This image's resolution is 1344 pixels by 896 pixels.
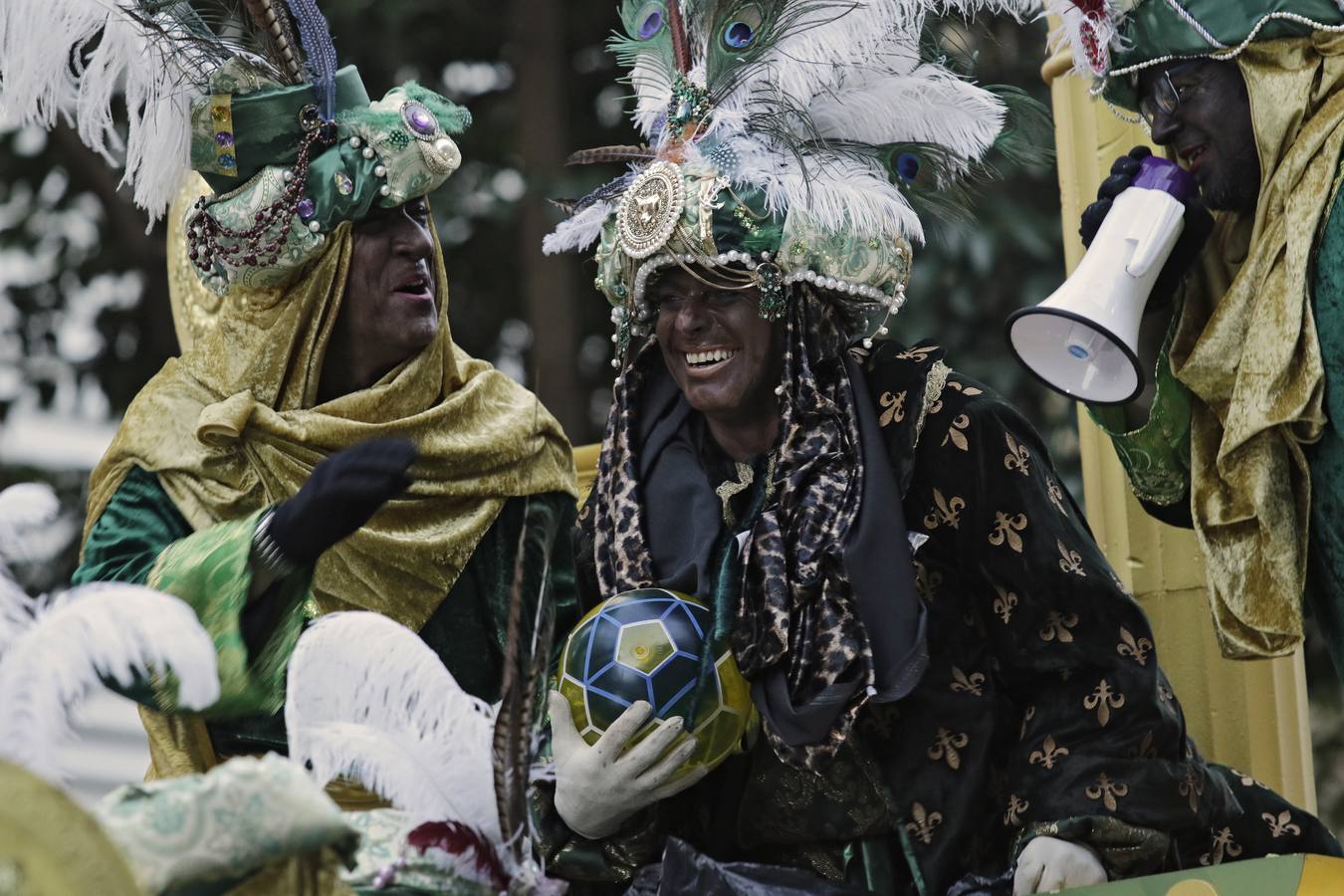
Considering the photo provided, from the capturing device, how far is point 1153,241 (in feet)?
11.7

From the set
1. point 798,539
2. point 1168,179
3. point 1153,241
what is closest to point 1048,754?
point 798,539

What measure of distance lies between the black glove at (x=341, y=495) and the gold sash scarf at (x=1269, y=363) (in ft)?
4.45

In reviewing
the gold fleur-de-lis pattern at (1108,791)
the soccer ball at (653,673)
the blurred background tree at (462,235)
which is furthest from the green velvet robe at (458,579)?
the blurred background tree at (462,235)

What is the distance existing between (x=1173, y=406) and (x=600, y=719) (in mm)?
1134

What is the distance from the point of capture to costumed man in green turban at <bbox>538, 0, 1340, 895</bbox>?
142 inches

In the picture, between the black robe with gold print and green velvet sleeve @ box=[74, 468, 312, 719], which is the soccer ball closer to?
the black robe with gold print

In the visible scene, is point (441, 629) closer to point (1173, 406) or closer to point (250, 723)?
point (250, 723)

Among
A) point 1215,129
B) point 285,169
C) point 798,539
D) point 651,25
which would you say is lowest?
point 798,539

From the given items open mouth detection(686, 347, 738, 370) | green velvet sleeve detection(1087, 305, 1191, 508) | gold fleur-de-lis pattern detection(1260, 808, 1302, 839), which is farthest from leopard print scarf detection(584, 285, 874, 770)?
gold fleur-de-lis pattern detection(1260, 808, 1302, 839)

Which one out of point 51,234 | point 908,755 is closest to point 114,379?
point 51,234

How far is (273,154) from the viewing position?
421 centimetres

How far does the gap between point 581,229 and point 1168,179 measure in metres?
1.15

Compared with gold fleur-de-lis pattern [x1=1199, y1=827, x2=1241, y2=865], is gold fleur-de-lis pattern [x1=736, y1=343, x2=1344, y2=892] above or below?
above

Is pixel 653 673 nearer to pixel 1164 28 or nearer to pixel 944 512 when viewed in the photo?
pixel 944 512
